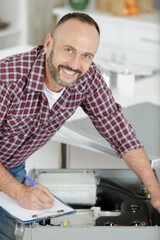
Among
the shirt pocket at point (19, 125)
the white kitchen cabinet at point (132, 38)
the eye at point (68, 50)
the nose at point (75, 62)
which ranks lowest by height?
the white kitchen cabinet at point (132, 38)

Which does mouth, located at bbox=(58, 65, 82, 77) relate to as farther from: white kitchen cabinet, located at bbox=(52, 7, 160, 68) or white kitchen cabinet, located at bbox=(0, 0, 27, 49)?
white kitchen cabinet, located at bbox=(0, 0, 27, 49)

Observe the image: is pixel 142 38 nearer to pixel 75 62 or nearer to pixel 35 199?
pixel 75 62

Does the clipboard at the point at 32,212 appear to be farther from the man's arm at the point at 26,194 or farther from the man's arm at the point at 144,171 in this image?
the man's arm at the point at 144,171

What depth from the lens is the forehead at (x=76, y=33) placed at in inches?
60.8

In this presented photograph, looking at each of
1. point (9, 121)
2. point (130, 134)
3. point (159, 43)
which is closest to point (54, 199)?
point (9, 121)

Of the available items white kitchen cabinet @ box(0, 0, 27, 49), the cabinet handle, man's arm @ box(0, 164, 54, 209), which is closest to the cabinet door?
the cabinet handle

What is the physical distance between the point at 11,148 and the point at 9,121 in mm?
152

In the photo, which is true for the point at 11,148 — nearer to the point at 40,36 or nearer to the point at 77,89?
the point at 77,89

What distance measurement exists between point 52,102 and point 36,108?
7 centimetres

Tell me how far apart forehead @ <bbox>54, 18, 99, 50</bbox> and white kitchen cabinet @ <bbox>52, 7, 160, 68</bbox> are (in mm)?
2739

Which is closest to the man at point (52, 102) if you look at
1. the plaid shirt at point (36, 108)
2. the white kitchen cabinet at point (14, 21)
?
the plaid shirt at point (36, 108)

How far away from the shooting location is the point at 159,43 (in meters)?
4.22

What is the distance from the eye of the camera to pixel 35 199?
146 centimetres

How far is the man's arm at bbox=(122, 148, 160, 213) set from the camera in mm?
1619
